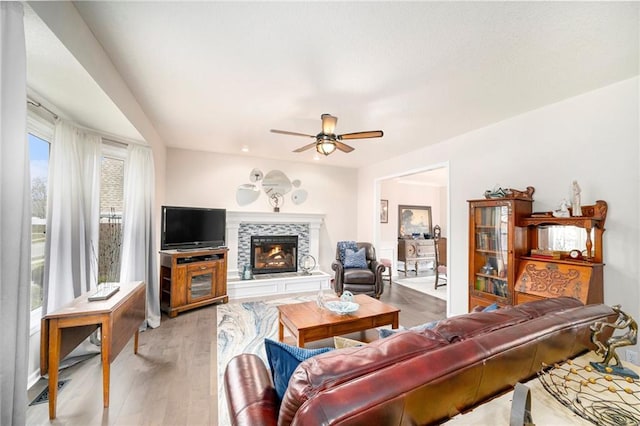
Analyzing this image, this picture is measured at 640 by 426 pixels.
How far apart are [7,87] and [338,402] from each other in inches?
68.7

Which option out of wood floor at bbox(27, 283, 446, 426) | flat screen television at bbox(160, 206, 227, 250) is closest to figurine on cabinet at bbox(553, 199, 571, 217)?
wood floor at bbox(27, 283, 446, 426)

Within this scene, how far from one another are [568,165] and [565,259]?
95 centimetres

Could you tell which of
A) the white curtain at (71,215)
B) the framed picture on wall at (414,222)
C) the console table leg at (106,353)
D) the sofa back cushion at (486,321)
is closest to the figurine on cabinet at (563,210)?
the sofa back cushion at (486,321)

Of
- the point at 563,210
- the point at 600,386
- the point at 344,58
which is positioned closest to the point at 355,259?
the point at 563,210

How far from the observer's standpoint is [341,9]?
1.53 metres

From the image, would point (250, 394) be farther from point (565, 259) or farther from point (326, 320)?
point (565, 259)

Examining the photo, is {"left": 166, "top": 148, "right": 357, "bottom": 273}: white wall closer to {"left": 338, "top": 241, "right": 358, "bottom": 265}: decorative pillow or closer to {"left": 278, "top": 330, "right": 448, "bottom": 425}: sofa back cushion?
{"left": 338, "top": 241, "right": 358, "bottom": 265}: decorative pillow

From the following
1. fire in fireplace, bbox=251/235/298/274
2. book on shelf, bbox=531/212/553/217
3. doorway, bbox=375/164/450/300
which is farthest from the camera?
doorway, bbox=375/164/450/300

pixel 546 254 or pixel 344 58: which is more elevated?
pixel 344 58

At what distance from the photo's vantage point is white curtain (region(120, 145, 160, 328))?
10.2ft

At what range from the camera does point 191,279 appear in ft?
12.5

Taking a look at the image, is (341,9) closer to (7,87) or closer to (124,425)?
(7,87)

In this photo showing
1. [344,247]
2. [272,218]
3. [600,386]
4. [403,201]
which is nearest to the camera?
[600,386]

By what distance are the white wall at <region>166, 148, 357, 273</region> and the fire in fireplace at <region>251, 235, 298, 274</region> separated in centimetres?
60
